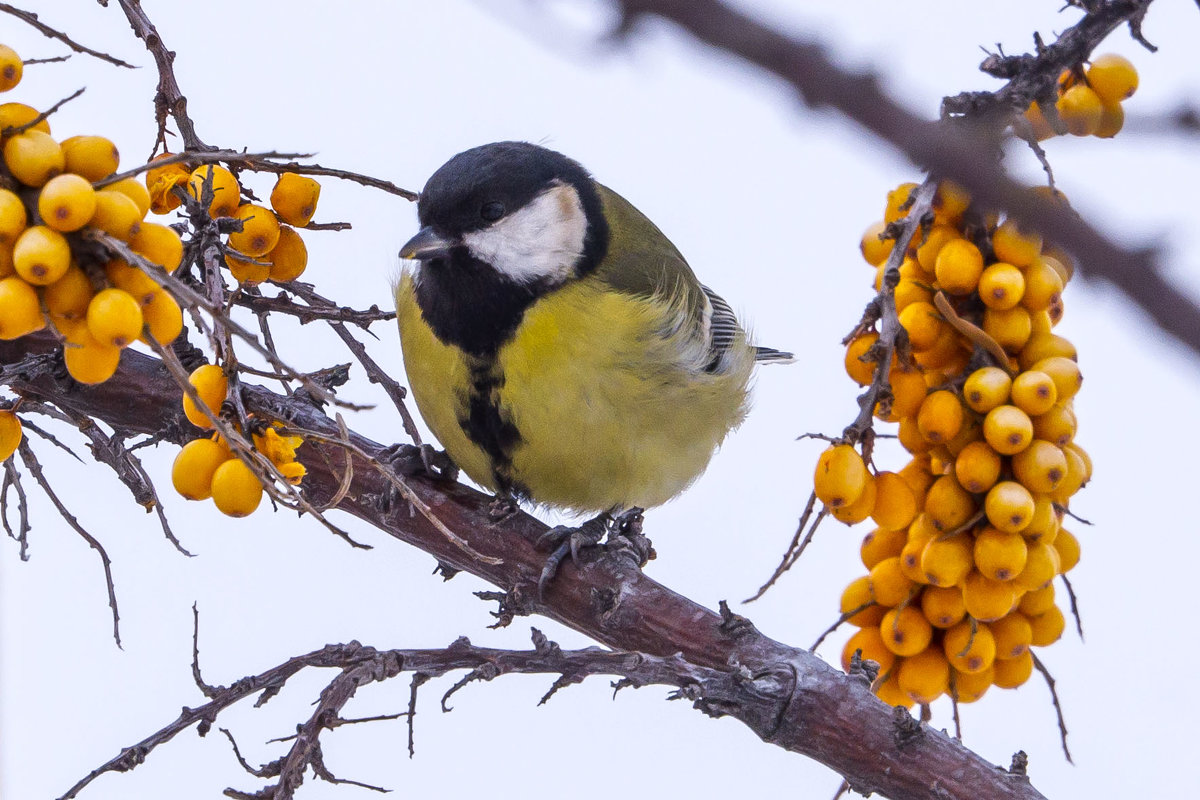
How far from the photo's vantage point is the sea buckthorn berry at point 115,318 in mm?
473

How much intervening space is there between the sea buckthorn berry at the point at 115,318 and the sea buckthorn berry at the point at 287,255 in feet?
0.92

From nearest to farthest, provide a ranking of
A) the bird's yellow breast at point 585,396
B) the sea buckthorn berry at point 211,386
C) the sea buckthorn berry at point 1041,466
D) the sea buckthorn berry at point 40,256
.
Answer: the sea buckthorn berry at point 40,256, the sea buckthorn berry at point 211,386, the sea buckthorn berry at point 1041,466, the bird's yellow breast at point 585,396

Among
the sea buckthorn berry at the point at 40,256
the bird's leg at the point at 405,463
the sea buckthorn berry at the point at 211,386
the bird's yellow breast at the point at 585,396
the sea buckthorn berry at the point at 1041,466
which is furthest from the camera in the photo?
the bird's yellow breast at the point at 585,396

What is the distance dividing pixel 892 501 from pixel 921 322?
0.11 meters

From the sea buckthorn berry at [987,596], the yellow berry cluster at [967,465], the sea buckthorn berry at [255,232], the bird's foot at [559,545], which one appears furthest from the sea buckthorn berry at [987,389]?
the sea buckthorn berry at [255,232]

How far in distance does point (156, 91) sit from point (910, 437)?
1.64 ft

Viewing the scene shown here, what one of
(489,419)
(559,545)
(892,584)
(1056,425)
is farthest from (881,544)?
(489,419)

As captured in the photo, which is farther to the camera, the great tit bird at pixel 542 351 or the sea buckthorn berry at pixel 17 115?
the great tit bird at pixel 542 351

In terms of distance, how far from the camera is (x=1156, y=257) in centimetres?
14

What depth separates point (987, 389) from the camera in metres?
0.71

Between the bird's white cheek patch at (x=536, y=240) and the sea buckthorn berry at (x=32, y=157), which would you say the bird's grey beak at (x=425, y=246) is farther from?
the sea buckthorn berry at (x=32, y=157)

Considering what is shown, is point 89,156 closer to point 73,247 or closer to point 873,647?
point 73,247

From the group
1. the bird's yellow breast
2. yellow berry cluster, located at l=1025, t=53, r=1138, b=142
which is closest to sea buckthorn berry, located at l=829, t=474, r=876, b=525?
yellow berry cluster, located at l=1025, t=53, r=1138, b=142

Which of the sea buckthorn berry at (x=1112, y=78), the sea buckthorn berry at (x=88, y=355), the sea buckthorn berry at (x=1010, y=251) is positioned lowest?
the sea buckthorn berry at (x=88, y=355)
